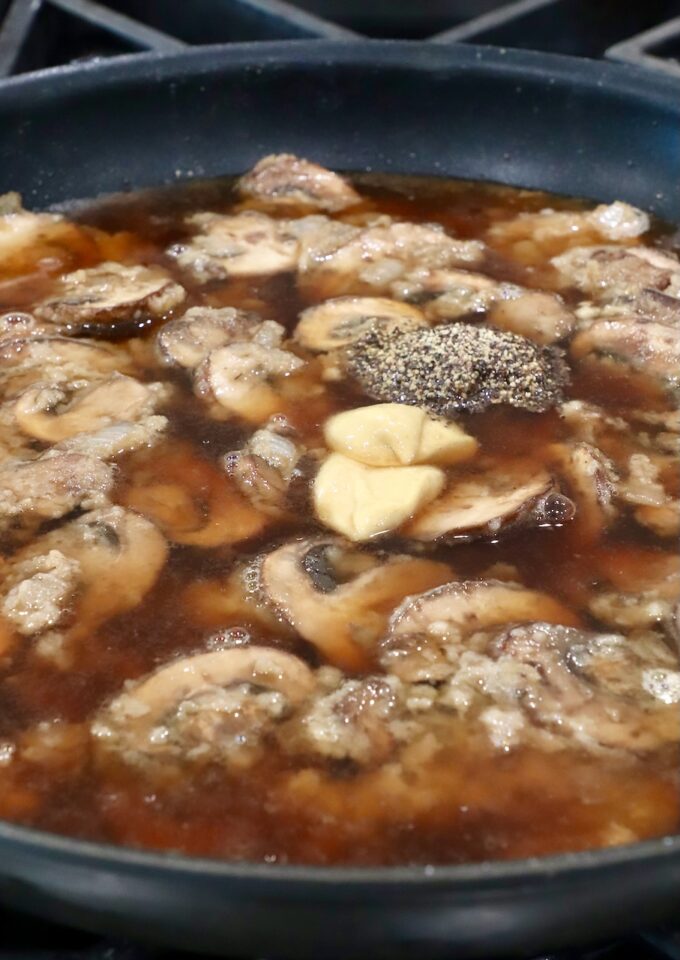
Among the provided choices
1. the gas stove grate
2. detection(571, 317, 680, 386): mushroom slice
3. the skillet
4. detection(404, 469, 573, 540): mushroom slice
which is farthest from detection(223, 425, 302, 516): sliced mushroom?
the gas stove grate

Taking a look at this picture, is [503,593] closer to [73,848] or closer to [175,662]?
[175,662]

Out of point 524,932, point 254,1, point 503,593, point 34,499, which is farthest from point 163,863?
point 254,1

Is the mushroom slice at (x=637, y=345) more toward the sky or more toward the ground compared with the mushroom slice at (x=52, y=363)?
more toward the sky

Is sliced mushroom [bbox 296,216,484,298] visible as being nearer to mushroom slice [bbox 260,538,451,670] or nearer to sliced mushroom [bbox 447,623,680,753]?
mushroom slice [bbox 260,538,451,670]

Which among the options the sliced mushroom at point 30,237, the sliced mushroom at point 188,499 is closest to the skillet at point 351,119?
the sliced mushroom at point 30,237

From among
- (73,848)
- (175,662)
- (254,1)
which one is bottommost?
(175,662)

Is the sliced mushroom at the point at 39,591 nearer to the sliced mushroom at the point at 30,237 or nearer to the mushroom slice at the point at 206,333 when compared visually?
the mushroom slice at the point at 206,333

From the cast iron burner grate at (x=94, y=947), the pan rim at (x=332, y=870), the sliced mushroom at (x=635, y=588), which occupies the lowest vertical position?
the cast iron burner grate at (x=94, y=947)

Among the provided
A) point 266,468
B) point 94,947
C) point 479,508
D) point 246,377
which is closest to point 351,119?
point 246,377
